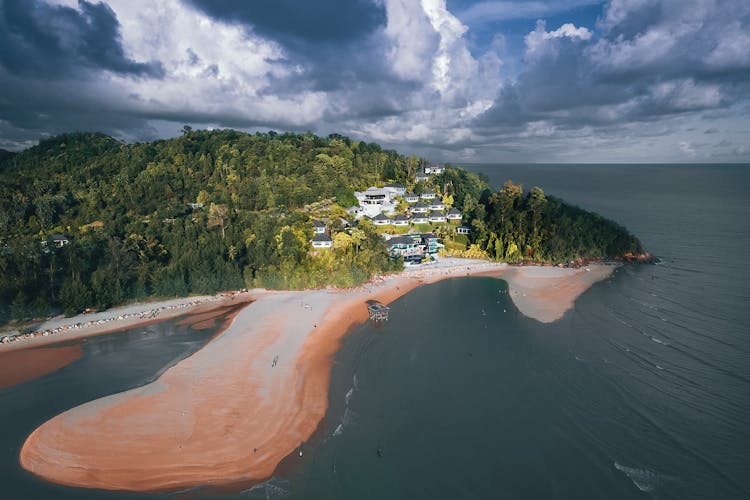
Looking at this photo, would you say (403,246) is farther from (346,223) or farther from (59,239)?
(59,239)

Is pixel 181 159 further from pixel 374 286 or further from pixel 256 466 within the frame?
pixel 256 466

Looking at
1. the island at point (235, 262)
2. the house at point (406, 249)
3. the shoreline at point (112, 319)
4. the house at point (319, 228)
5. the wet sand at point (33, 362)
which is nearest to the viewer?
the island at point (235, 262)

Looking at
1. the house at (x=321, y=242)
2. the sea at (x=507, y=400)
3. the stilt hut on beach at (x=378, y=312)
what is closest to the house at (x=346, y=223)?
the house at (x=321, y=242)

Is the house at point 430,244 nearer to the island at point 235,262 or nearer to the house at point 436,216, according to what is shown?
the island at point 235,262

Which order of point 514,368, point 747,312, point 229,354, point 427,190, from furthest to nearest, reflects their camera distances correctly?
point 427,190 → point 747,312 → point 229,354 → point 514,368

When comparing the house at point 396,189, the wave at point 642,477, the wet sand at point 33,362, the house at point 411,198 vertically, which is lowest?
the wave at point 642,477

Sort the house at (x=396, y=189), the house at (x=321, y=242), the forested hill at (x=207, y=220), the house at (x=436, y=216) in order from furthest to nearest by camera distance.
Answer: the house at (x=396, y=189), the house at (x=436, y=216), the house at (x=321, y=242), the forested hill at (x=207, y=220)

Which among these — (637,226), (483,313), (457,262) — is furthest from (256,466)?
(637,226)
